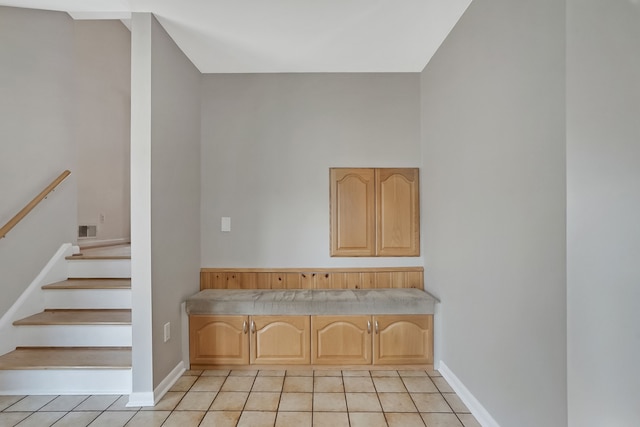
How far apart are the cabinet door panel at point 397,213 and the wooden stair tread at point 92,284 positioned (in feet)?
7.78

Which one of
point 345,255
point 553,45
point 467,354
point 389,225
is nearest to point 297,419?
point 467,354

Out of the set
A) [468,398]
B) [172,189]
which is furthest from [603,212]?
[172,189]

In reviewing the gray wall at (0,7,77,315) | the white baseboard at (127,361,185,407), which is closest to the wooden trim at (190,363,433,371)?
the white baseboard at (127,361,185,407)

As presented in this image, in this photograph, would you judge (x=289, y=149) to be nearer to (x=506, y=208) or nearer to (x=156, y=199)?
(x=156, y=199)

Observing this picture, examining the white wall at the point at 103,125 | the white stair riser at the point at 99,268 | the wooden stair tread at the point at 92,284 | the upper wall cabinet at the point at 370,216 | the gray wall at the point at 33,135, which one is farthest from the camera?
the white wall at the point at 103,125

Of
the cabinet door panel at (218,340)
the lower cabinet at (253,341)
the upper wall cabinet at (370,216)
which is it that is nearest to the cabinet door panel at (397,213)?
the upper wall cabinet at (370,216)

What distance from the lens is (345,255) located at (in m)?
3.00

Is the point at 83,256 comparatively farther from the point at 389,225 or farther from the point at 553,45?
the point at 553,45

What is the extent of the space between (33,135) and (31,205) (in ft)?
2.05

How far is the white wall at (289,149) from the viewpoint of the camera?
302 centimetres

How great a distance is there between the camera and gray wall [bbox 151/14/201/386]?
217 centimetres

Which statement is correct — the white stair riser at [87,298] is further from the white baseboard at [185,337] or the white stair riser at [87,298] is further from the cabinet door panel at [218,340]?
the cabinet door panel at [218,340]

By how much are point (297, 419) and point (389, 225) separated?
1.82 m

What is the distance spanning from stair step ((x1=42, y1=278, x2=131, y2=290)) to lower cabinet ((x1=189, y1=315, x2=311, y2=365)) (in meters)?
0.68
